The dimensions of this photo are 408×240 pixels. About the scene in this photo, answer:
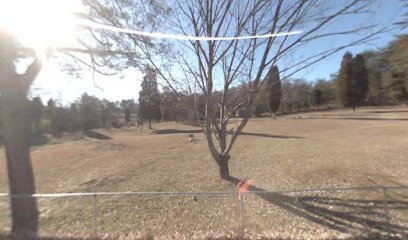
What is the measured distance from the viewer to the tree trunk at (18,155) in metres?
6.39

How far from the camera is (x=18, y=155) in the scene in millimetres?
6488

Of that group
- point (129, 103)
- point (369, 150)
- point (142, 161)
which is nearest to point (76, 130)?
point (129, 103)

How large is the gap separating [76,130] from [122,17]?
43312 millimetres

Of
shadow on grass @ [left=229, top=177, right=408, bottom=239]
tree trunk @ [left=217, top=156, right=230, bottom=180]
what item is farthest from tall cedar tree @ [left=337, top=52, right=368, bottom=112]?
shadow on grass @ [left=229, top=177, right=408, bottom=239]

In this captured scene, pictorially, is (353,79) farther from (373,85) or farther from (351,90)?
(373,85)

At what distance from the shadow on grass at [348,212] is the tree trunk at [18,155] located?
4.69 meters

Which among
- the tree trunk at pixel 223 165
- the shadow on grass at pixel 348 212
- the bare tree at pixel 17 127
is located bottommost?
the shadow on grass at pixel 348 212

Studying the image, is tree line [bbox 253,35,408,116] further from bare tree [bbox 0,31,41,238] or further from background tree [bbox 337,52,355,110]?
bare tree [bbox 0,31,41,238]

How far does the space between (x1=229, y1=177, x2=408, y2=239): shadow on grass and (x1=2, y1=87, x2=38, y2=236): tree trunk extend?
4.69 meters

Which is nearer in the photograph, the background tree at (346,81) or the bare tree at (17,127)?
the bare tree at (17,127)

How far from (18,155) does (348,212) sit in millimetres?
6779

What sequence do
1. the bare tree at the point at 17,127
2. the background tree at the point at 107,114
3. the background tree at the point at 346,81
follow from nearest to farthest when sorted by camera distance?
the bare tree at the point at 17,127 → the background tree at the point at 346,81 → the background tree at the point at 107,114

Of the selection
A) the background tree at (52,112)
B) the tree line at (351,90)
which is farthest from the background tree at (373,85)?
the background tree at (52,112)

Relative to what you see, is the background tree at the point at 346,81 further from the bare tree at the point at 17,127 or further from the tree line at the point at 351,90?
the bare tree at the point at 17,127
